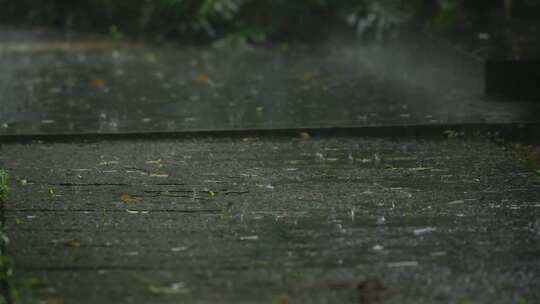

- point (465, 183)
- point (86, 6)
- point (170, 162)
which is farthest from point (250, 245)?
point (86, 6)

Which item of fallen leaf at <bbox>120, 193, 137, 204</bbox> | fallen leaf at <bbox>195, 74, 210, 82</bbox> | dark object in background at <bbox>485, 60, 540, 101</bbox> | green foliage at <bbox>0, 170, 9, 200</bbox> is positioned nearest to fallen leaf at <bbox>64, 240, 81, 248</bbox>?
fallen leaf at <bbox>120, 193, 137, 204</bbox>

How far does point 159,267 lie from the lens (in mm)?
4543

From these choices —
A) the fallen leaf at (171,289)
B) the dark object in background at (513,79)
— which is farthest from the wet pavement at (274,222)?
the dark object in background at (513,79)

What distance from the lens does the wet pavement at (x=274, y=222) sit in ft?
14.0

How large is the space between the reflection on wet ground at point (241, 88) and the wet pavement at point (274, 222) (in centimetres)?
93

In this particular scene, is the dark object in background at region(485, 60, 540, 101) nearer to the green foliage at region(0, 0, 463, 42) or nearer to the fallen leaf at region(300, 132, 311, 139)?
the fallen leaf at region(300, 132, 311, 139)

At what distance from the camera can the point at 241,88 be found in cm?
1077

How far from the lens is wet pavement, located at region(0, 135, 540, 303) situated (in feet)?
14.0

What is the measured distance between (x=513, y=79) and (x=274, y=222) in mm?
4676

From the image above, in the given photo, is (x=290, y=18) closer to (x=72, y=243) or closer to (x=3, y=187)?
(x=3, y=187)

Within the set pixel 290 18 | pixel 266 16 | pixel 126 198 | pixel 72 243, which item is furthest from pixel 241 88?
pixel 72 243

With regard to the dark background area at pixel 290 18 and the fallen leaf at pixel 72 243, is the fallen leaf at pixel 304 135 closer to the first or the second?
the fallen leaf at pixel 72 243

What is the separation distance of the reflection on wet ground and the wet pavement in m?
0.93

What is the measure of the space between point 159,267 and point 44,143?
340 cm
